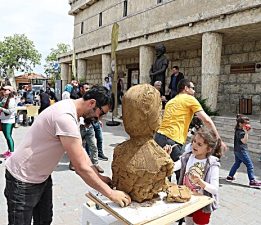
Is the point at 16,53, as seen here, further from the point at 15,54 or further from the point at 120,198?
the point at 120,198

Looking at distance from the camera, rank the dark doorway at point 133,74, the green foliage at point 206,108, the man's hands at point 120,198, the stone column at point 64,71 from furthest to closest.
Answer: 1. the stone column at point 64,71
2. the dark doorway at point 133,74
3. the green foliage at point 206,108
4. the man's hands at point 120,198

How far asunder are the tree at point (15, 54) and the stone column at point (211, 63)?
4350 cm

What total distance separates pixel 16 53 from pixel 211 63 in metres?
45.5

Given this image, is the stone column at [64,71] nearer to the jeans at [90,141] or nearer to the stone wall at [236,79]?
the stone wall at [236,79]

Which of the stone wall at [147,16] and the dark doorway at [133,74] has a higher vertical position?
the stone wall at [147,16]

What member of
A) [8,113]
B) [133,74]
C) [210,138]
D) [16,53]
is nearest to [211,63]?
[8,113]

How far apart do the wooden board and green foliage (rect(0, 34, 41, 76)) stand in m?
50.2

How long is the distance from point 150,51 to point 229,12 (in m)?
4.17

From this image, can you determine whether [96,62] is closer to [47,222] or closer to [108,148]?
[108,148]

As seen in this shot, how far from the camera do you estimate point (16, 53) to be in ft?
159

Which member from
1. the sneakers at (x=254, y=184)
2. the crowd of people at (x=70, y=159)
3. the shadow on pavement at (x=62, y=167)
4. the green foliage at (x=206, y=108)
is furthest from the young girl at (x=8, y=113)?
the green foliage at (x=206, y=108)

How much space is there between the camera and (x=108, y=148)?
768cm

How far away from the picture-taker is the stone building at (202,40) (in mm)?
8477

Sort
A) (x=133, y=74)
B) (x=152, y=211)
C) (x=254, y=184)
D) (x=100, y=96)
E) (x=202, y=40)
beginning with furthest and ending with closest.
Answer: (x=133, y=74), (x=202, y=40), (x=254, y=184), (x=100, y=96), (x=152, y=211)
